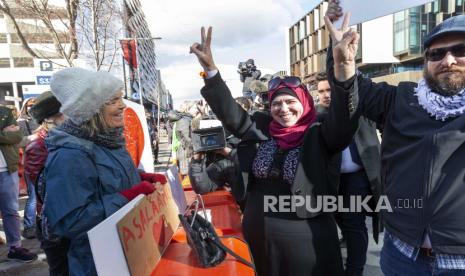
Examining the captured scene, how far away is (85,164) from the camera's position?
1.45m

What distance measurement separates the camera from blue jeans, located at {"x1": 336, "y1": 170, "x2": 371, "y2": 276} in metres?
2.82

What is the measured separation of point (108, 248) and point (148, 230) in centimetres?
36

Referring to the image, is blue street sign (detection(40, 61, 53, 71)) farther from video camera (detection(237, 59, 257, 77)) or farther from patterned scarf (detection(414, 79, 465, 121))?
patterned scarf (detection(414, 79, 465, 121))

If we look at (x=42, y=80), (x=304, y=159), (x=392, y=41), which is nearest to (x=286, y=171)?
(x=304, y=159)

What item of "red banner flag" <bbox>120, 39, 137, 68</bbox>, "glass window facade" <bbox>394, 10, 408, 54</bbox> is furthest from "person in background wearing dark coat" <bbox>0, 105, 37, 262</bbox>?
"glass window facade" <bbox>394, 10, 408, 54</bbox>

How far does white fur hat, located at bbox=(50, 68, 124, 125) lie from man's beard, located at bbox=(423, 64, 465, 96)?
1.49 meters

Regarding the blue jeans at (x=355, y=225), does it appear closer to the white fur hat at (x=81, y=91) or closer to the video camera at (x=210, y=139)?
the video camera at (x=210, y=139)

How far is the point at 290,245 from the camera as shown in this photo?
6.20ft

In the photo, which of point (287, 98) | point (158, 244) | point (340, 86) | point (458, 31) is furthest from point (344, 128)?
point (158, 244)

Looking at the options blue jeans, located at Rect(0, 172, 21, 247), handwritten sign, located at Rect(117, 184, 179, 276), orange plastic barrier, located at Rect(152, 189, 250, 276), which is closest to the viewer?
handwritten sign, located at Rect(117, 184, 179, 276)

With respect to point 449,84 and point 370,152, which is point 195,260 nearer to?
point 449,84

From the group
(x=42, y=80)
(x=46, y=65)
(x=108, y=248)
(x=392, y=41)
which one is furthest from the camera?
(x=392, y=41)

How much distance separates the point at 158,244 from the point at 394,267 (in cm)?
113

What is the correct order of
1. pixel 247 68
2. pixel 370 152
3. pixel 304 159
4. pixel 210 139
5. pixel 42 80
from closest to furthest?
pixel 304 159 < pixel 210 139 < pixel 370 152 < pixel 247 68 < pixel 42 80
